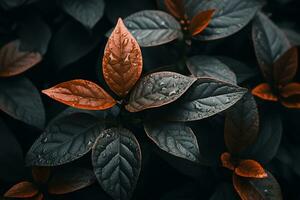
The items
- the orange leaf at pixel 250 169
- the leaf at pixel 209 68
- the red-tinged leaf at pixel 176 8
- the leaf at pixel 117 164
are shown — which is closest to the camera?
the leaf at pixel 117 164

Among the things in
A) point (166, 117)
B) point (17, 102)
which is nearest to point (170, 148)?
point (166, 117)

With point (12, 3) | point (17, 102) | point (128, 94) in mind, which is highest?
point (12, 3)

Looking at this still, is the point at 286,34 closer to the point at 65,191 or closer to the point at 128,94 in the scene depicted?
the point at 128,94

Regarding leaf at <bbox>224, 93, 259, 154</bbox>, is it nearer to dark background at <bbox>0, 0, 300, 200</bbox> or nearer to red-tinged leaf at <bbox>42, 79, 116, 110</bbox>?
dark background at <bbox>0, 0, 300, 200</bbox>

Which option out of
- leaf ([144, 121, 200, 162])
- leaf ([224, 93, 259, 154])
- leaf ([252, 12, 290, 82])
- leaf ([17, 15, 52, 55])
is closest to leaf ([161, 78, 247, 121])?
leaf ([144, 121, 200, 162])

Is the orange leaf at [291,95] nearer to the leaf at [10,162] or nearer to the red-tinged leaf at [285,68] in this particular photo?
the red-tinged leaf at [285,68]

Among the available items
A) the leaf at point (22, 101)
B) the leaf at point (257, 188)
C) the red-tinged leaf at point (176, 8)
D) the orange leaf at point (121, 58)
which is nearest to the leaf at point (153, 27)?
the red-tinged leaf at point (176, 8)
